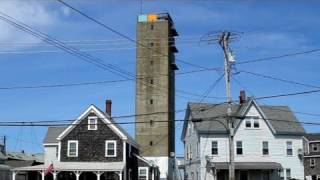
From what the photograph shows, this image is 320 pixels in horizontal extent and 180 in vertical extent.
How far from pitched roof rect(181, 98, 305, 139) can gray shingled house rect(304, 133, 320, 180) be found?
16.9 m

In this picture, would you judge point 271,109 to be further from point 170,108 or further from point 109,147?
point 170,108

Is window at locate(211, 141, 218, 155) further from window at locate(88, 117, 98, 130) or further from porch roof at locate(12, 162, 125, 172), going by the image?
window at locate(88, 117, 98, 130)

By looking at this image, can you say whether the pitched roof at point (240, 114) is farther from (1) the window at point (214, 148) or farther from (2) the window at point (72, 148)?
(2) the window at point (72, 148)

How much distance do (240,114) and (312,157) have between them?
25.1 metres

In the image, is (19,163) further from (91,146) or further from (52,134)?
(91,146)

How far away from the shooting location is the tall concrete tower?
10350 centimetres

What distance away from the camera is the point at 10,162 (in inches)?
3019

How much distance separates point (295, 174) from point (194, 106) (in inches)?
537

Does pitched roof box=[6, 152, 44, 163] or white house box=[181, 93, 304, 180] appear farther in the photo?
pitched roof box=[6, 152, 44, 163]

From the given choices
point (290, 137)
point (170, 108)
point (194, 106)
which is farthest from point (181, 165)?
point (170, 108)

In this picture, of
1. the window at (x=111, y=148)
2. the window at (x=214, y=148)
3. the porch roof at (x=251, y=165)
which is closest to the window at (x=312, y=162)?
the porch roof at (x=251, y=165)

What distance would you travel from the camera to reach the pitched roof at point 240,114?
6600 cm

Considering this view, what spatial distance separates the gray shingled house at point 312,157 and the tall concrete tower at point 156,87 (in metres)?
22.8

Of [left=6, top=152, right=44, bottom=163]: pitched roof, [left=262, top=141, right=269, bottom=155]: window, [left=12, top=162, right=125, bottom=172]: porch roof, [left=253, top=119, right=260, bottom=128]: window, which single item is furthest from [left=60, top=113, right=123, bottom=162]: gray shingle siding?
[left=6, top=152, right=44, bottom=163]: pitched roof
